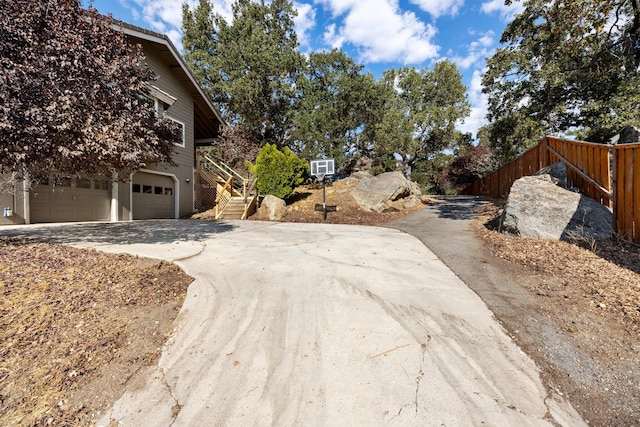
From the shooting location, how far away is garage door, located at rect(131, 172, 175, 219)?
11.3 metres

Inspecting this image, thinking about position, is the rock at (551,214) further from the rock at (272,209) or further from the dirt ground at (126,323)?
the rock at (272,209)

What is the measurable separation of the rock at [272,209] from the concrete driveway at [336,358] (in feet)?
22.2

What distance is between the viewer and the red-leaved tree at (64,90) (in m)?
4.31

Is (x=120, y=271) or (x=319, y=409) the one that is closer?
(x=319, y=409)

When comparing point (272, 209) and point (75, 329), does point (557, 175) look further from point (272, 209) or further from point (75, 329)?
point (75, 329)

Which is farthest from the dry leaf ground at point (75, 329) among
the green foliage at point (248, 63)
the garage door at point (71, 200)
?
the green foliage at point (248, 63)

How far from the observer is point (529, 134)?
35.6ft

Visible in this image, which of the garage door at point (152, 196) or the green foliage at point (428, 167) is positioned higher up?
the green foliage at point (428, 167)

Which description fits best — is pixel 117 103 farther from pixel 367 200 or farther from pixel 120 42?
pixel 367 200

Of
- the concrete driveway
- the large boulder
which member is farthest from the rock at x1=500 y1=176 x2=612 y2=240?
the large boulder

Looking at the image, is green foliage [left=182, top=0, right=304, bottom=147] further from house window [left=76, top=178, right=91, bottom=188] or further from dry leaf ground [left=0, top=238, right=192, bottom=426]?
dry leaf ground [left=0, top=238, right=192, bottom=426]

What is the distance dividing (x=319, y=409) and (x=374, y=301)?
66.8 inches

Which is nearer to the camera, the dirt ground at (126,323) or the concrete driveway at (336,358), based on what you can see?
the concrete driveway at (336,358)

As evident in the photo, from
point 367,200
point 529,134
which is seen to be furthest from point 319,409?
point 529,134
